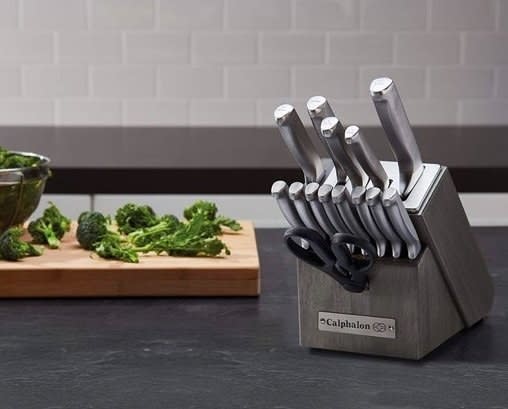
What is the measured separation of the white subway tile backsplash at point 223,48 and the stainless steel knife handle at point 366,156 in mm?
2758

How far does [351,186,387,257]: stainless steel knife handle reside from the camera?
125cm

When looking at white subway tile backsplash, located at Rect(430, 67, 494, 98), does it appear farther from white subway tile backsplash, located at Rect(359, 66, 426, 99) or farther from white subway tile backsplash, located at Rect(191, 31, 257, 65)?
white subway tile backsplash, located at Rect(191, 31, 257, 65)

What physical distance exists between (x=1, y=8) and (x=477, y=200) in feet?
6.00

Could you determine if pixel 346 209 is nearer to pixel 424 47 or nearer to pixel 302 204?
pixel 302 204

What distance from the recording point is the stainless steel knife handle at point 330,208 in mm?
1275

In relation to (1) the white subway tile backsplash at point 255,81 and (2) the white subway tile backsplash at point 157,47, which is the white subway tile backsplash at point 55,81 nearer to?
(2) the white subway tile backsplash at point 157,47

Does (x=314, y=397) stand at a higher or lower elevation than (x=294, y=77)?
lower

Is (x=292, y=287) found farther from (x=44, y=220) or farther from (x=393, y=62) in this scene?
(x=393, y=62)

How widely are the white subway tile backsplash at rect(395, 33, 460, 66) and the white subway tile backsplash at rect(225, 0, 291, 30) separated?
43 cm

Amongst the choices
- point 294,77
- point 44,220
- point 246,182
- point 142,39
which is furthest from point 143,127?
point 44,220

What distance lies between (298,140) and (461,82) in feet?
9.51

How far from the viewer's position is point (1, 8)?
395 centimetres

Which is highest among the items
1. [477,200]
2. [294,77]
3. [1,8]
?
[1,8]

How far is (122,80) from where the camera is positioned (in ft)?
13.1
